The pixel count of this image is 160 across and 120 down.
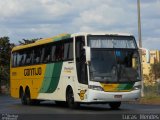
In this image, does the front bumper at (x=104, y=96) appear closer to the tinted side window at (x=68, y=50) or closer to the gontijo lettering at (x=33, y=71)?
the tinted side window at (x=68, y=50)

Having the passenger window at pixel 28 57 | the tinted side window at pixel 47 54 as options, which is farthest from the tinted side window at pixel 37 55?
the passenger window at pixel 28 57

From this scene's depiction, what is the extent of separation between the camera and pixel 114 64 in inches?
979

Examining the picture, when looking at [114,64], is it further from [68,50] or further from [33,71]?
[33,71]

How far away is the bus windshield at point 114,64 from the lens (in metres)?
24.7

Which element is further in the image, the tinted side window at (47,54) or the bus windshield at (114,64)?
the tinted side window at (47,54)

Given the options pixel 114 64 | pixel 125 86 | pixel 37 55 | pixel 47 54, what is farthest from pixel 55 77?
pixel 125 86

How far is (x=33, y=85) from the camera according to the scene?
31766 millimetres

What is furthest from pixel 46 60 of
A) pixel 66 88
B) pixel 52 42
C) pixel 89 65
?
pixel 89 65

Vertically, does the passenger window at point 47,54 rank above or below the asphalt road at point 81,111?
above

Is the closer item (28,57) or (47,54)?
(47,54)

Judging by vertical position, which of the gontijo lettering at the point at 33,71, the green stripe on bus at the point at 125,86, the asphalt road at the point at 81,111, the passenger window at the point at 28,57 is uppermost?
the passenger window at the point at 28,57

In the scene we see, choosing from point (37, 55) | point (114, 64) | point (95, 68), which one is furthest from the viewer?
point (37, 55)

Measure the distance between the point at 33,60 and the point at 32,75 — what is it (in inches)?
33.7

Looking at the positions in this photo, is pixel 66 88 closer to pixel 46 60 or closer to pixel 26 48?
pixel 46 60
